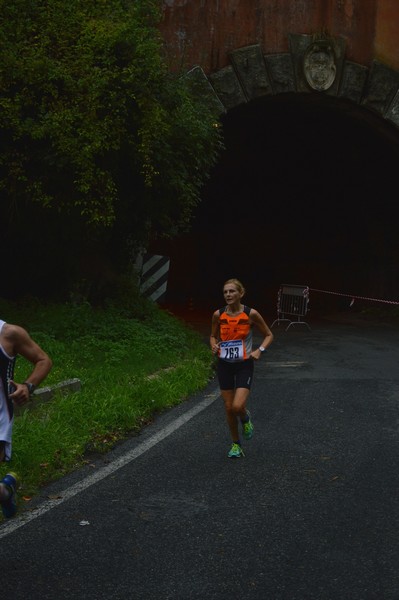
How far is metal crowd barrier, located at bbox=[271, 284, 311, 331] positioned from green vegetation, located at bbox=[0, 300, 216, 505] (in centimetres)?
516

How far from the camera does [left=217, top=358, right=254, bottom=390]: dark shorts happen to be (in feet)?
25.9

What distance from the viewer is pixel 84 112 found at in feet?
45.8

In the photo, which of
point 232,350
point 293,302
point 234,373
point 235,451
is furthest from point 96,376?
point 293,302

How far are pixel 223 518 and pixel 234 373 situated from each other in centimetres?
246

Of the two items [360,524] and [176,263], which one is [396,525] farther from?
[176,263]

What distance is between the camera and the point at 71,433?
801 cm

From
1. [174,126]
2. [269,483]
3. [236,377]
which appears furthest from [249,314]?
[174,126]

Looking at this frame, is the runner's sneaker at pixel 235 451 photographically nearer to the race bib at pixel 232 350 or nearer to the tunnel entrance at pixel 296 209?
the race bib at pixel 232 350

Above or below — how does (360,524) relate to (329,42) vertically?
below

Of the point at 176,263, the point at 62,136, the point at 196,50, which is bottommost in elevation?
the point at 176,263

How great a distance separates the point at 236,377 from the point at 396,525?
272 centimetres

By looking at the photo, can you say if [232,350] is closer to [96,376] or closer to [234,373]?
[234,373]

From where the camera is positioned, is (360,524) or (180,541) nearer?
(180,541)

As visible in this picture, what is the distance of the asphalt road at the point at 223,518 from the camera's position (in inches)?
176
